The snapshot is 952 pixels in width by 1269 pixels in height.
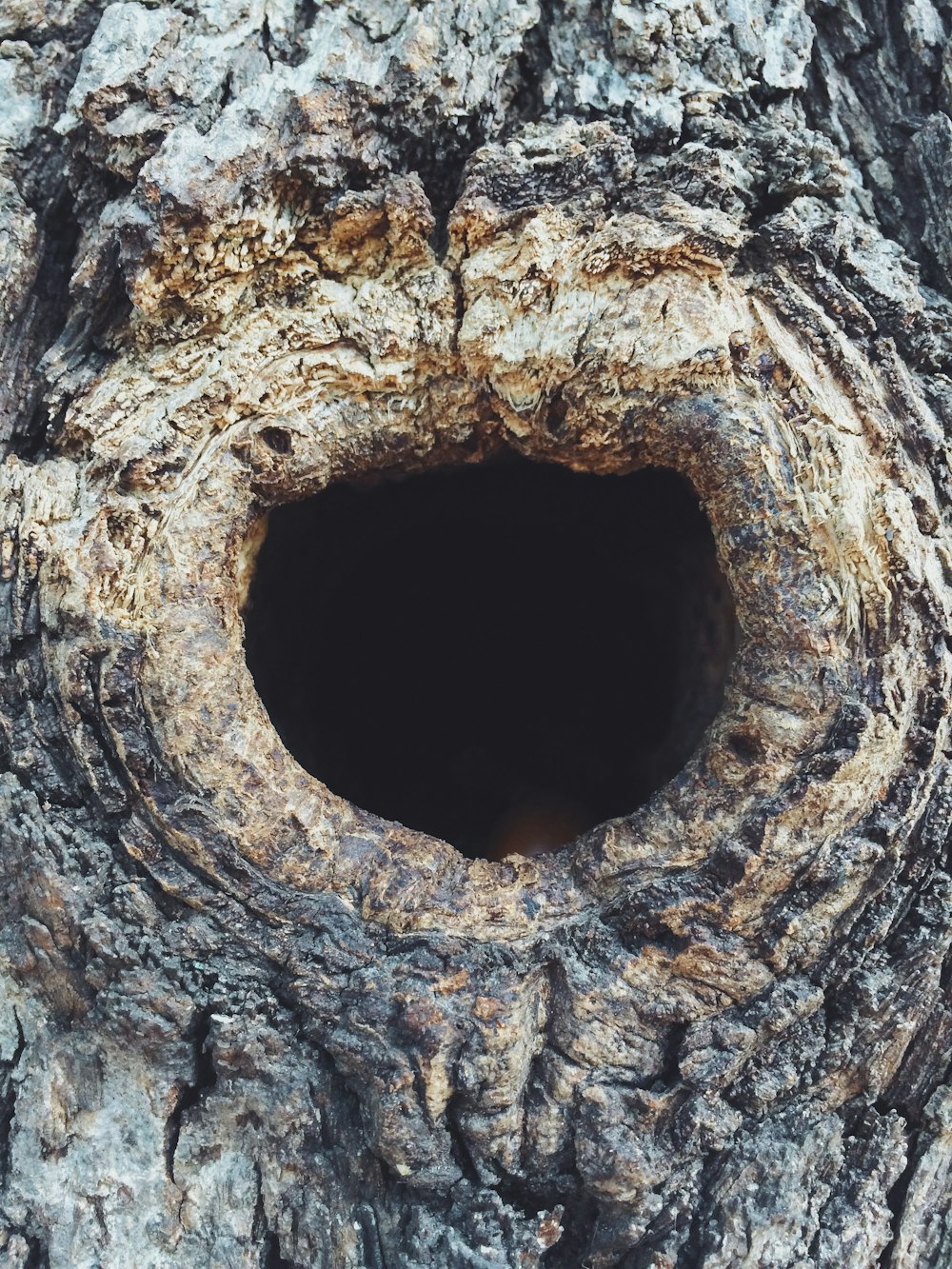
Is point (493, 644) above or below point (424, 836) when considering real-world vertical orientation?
above

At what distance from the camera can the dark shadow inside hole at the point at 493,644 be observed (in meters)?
1.89

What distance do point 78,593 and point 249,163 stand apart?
1.83 feet

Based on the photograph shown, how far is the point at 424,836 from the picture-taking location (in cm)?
122

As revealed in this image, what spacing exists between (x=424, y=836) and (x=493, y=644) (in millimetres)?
1302

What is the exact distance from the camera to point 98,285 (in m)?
1.17

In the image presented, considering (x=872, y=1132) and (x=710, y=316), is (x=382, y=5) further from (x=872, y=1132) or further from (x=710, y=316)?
(x=872, y=1132)

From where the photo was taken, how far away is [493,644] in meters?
2.50

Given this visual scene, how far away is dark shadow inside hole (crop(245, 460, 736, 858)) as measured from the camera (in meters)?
1.89

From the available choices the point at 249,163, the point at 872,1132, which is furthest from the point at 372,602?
the point at 872,1132

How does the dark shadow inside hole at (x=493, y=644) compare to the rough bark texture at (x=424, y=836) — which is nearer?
the rough bark texture at (x=424, y=836)

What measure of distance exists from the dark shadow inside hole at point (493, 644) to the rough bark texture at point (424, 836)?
21.6 inches

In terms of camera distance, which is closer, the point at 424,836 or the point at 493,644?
the point at 424,836

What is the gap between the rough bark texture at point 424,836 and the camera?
1.11 m

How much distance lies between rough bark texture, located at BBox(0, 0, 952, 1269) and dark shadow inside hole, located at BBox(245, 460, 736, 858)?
55cm
